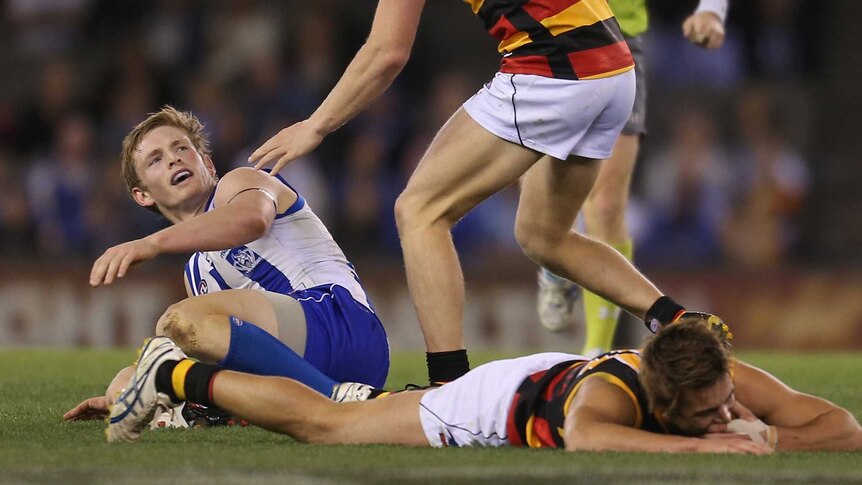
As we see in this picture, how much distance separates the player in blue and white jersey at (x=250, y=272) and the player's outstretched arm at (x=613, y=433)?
1.08 meters

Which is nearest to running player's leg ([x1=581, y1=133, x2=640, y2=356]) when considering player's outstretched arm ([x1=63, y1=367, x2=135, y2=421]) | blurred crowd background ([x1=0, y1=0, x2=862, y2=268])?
player's outstretched arm ([x1=63, y1=367, x2=135, y2=421])

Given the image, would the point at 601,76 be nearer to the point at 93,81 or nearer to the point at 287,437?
the point at 287,437

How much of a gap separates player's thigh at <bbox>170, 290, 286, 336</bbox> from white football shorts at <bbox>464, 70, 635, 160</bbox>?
3.11 feet

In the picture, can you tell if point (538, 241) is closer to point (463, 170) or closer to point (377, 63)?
point (463, 170)

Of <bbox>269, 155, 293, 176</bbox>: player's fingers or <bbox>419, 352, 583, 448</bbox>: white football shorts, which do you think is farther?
<bbox>269, 155, 293, 176</bbox>: player's fingers

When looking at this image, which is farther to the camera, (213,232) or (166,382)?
(213,232)

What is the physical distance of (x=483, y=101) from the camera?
4754mm

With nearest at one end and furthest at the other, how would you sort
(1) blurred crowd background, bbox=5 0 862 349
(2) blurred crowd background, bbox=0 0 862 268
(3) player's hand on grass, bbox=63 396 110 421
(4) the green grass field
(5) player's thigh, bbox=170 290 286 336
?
(4) the green grass field < (5) player's thigh, bbox=170 290 286 336 < (3) player's hand on grass, bbox=63 396 110 421 < (1) blurred crowd background, bbox=5 0 862 349 < (2) blurred crowd background, bbox=0 0 862 268

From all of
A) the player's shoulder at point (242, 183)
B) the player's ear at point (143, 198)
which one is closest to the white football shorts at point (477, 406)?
the player's shoulder at point (242, 183)

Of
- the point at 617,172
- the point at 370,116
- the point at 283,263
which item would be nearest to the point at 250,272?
the point at 283,263

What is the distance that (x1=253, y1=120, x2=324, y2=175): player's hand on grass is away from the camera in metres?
4.50

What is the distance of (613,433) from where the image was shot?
3781 millimetres

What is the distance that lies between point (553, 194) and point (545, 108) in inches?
17.3

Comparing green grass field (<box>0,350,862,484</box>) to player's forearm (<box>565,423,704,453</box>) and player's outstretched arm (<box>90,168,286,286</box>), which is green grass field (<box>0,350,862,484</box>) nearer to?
player's forearm (<box>565,423,704,453</box>)
